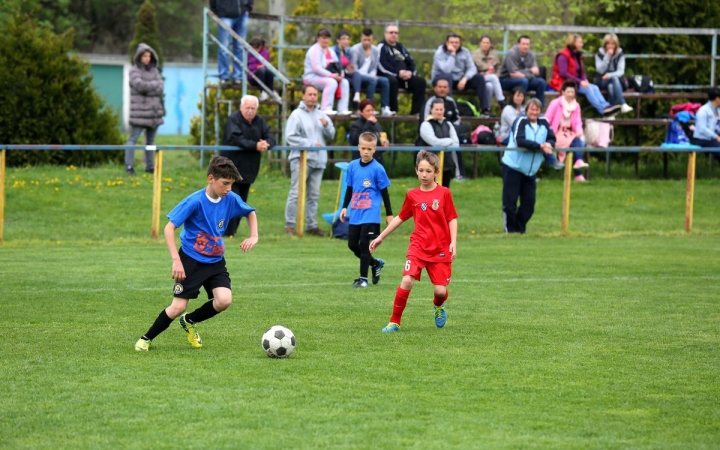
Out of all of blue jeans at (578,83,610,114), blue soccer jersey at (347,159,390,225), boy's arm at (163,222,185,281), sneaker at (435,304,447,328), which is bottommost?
sneaker at (435,304,447,328)

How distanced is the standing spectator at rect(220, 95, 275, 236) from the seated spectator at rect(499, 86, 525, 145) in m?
5.27

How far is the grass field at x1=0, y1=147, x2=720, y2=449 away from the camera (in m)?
5.93

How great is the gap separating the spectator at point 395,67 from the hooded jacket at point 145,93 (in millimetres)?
4028

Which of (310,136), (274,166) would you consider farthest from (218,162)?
(274,166)

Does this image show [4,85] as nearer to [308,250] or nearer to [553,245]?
[308,250]

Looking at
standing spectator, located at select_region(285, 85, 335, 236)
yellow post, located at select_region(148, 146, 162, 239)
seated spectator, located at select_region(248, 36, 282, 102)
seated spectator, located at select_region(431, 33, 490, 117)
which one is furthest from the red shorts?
seated spectator, located at select_region(248, 36, 282, 102)

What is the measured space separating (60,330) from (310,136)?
795cm

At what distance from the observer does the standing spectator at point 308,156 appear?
16109 millimetres

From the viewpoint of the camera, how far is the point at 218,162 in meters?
7.80

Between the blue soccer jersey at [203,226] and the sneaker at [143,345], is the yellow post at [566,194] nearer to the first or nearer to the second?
the blue soccer jersey at [203,226]

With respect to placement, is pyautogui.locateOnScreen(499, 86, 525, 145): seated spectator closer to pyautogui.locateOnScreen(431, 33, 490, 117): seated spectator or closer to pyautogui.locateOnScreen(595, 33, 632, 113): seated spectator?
pyautogui.locateOnScreen(431, 33, 490, 117): seated spectator

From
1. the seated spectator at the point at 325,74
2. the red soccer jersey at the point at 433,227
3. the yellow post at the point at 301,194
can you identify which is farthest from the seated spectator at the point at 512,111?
the red soccer jersey at the point at 433,227

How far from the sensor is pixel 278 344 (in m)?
7.68

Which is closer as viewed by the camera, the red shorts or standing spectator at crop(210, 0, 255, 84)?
the red shorts
